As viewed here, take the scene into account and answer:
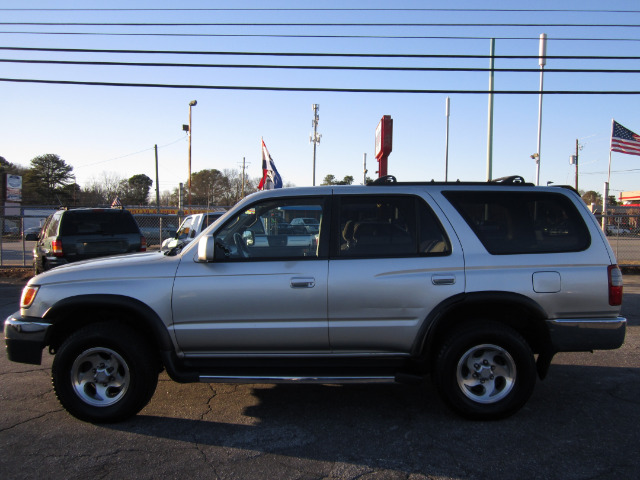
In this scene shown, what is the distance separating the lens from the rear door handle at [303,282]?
393 centimetres

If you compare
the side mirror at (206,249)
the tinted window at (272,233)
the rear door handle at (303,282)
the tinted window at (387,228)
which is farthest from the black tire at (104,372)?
the tinted window at (387,228)

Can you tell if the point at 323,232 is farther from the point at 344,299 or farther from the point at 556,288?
the point at 556,288

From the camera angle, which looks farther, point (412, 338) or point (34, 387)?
point (34, 387)

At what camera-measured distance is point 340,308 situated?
3955mm

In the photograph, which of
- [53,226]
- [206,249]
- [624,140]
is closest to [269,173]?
[53,226]

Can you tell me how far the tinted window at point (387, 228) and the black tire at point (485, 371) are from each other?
75 cm

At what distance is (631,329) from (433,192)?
16.9 ft

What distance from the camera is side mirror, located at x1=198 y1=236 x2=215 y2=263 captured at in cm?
392

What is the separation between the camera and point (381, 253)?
408 centimetres

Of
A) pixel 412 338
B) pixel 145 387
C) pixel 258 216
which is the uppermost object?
pixel 258 216

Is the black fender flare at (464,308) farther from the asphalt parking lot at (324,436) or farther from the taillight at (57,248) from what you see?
the taillight at (57,248)

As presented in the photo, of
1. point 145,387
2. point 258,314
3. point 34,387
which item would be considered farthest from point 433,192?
point 34,387

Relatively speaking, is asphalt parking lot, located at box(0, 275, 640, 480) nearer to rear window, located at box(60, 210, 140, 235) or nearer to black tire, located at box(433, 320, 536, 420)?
black tire, located at box(433, 320, 536, 420)

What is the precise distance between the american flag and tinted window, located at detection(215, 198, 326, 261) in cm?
2302
